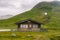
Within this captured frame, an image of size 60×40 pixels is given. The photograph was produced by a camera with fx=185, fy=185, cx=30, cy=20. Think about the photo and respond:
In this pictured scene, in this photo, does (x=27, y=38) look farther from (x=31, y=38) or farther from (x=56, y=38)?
(x=56, y=38)

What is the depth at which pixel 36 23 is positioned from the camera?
3307 inches

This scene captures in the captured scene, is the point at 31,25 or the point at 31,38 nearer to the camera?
the point at 31,38

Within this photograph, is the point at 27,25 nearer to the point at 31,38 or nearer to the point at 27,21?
the point at 27,21

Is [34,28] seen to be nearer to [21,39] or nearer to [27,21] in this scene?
[27,21]

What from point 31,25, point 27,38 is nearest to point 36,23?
point 31,25

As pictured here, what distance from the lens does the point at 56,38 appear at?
4859 centimetres

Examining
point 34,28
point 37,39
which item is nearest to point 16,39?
point 37,39

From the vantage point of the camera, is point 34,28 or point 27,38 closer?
point 27,38

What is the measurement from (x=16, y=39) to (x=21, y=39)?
1.31m

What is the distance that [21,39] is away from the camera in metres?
48.7

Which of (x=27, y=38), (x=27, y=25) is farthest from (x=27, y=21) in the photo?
(x=27, y=38)

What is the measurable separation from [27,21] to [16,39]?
3539cm

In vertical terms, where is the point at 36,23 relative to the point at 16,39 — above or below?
above

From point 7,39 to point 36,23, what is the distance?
121ft
